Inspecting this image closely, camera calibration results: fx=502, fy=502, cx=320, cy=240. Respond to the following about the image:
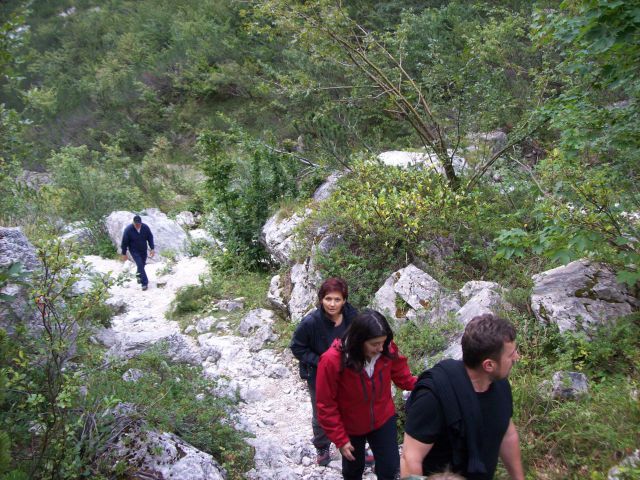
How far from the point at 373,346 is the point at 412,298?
116 inches

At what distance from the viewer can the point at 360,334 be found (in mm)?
2770

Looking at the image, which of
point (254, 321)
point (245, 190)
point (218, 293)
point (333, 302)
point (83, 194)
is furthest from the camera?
point (83, 194)

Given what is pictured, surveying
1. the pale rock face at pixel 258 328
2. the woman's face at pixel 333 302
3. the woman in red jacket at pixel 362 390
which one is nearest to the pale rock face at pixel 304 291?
the pale rock face at pixel 258 328

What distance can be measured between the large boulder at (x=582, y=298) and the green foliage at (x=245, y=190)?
540cm

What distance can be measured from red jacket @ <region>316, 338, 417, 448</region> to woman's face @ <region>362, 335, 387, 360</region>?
0.13 meters

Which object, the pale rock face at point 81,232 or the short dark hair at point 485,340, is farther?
the pale rock face at point 81,232

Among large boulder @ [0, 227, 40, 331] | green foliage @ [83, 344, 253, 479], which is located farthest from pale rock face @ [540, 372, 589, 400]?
large boulder @ [0, 227, 40, 331]

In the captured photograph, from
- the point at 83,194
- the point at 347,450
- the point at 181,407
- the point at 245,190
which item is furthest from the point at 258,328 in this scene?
the point at 83,194

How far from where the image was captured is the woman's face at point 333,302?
11.9 ft

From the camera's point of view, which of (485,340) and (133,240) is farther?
(133,240)

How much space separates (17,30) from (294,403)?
418 cm

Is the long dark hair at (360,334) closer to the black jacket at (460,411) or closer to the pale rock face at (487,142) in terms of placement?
the black jacket at (460,411)

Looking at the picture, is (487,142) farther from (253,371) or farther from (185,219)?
(185,219)

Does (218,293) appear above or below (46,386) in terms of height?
above
